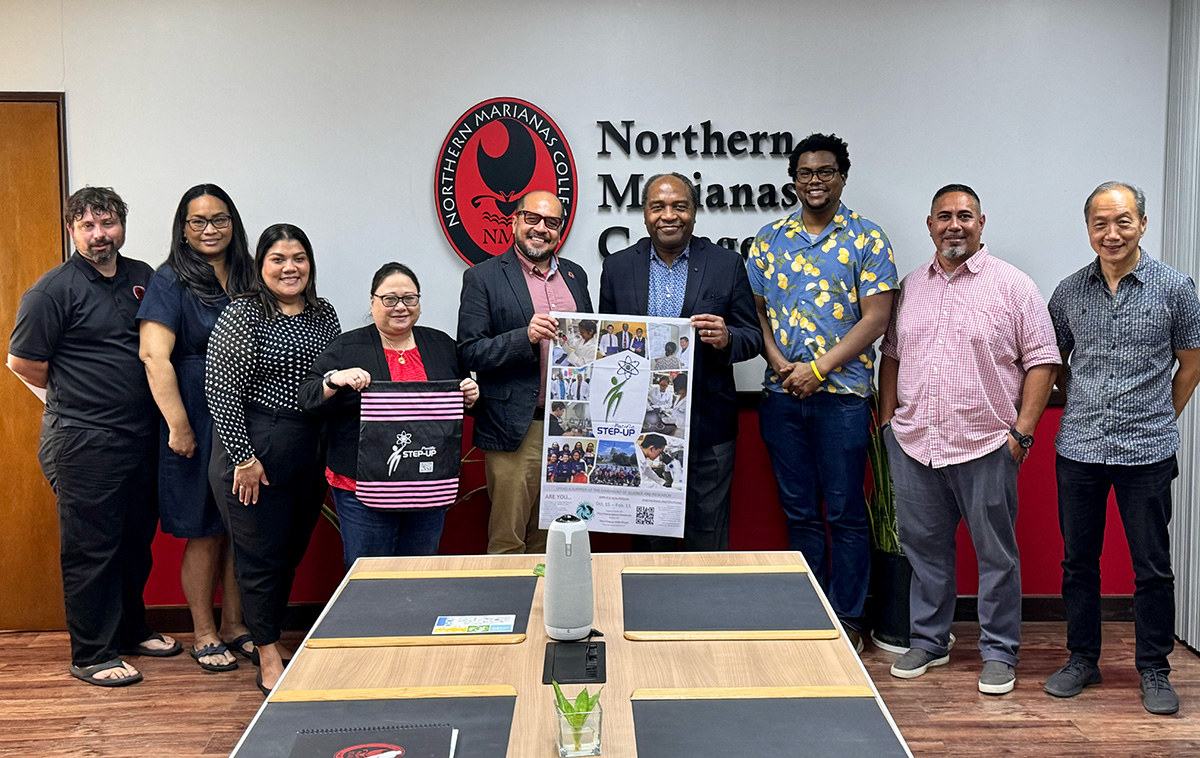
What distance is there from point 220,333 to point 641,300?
5.00ft

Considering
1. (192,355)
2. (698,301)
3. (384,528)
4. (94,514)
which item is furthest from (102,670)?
(698,301)

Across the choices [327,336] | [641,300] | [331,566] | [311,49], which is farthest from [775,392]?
[311,49]

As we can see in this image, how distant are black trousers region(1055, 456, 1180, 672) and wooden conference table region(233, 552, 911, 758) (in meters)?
1.74

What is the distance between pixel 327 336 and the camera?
11.4ft

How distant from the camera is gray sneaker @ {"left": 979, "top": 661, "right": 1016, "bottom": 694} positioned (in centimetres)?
351

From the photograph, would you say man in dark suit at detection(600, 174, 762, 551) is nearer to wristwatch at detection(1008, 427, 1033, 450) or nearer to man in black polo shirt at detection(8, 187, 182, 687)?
wristwatch at detection(1008, 427, 1033, 450)

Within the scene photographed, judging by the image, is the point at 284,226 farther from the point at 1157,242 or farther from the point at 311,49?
the point at 1157,242

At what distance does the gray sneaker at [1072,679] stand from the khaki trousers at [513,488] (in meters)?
2.04

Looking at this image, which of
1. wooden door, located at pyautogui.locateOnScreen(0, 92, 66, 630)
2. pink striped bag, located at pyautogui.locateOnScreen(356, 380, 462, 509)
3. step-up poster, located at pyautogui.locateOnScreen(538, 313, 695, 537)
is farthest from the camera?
wooden door, located at pyautogui.locateOnScreen(0, 92, 66, 630)

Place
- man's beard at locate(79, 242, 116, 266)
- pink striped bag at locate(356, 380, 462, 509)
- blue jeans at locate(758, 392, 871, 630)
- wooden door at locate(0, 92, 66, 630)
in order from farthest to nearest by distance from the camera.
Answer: wooden door at locate(0, 92, 66, 630), blue jeans at locate(758, 392, 871, 630), man's beard at locate(79, 242, 116, 266), pink striped bag at locate(356, 380, 462, 509)

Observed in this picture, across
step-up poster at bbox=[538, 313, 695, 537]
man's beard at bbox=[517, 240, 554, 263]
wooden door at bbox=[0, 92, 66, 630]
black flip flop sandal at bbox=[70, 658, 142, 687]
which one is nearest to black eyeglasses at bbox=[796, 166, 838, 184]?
step-up poster at bbox=[538, 313, 695, 537]

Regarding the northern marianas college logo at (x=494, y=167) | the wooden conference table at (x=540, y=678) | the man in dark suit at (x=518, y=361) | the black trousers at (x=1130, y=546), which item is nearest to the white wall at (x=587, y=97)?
the northern marianas college logo at (x=494, y=167)

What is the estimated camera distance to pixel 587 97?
420 cm

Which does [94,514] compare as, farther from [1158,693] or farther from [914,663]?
[1158,693]
